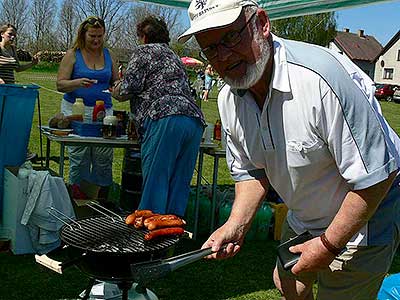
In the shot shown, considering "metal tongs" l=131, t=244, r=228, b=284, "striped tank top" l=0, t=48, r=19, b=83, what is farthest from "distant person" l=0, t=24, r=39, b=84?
"metal tongs" l=131, t=244, r=228, b=284

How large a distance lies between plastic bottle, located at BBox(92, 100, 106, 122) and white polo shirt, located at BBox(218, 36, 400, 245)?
258 centimetres

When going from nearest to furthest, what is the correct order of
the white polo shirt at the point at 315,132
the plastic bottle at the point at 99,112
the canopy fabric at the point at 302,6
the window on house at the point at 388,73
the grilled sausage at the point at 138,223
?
the white polo shirt at the point at 315,132 → the grilled sausage at the point at 138,223 → the canopy fabric at the point at 302,6 → the plastic bottle at the point at 99,112 → the window on house at the point at 388,73

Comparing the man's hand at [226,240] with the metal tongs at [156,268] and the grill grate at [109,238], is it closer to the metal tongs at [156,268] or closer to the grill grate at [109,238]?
the metal tongs at [156,268]

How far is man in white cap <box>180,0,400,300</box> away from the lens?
1.67 metres

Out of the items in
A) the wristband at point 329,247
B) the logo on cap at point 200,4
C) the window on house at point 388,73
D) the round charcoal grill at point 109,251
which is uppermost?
the logo on cap at point 200,4

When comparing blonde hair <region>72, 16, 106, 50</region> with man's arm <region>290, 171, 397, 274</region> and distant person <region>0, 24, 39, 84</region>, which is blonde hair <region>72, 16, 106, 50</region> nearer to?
distant person <region>0, 24, 39, 84</region>

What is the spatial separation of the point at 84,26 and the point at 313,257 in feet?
11.7

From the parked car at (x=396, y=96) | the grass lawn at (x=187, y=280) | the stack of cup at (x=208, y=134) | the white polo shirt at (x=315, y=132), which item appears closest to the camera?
the white polo shirt at (x=315, y=132)

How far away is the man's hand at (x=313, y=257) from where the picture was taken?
5.97 ft

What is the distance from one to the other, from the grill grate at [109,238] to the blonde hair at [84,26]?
245 centimetres

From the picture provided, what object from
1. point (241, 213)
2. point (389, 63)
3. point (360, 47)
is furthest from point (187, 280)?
point (360, 47)

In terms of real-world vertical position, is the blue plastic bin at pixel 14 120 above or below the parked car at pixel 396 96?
above

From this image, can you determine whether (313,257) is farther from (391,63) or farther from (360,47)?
(360,47)

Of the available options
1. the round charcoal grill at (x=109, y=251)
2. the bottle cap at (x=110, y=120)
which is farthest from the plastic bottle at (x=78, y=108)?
the round charcoal grill at (x=109, y=251)
